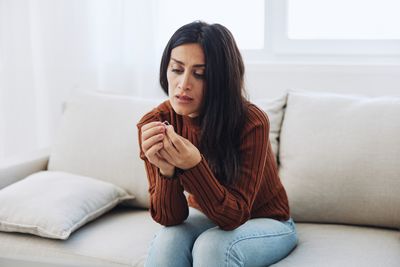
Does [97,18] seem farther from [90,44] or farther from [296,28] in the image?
[296,28]

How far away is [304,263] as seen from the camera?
5.49 ft

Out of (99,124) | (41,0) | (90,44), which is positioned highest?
(41,0)

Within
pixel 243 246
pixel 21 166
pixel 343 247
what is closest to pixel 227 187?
pixel 243 246

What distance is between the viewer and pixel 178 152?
1480mm

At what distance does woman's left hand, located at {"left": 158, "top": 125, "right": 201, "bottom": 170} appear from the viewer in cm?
148

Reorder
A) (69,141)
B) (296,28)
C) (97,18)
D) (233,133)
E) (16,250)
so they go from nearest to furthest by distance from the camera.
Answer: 1. (233,133)
2. (16,250)
3. (69,141)
4. (296,28)
5. (97,18)

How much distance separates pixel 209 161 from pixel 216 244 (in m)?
0.25

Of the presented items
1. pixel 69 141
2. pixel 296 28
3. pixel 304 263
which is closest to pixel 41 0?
pixel 69 141

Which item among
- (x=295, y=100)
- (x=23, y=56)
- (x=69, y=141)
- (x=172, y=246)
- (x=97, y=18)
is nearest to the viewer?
Result: (x=172, y=246)

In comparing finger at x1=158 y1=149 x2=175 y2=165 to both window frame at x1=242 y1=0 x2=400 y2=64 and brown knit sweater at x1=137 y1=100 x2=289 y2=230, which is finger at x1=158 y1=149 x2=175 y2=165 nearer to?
brown knit sweater at x1=137 y1=100 x2=289 y2=230

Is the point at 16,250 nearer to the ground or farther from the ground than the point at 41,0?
nearer to the ground

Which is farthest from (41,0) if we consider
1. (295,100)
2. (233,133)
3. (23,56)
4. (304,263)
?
(304,263)

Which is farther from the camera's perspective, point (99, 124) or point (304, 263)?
point (99, 124)

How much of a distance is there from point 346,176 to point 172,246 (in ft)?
2.19
